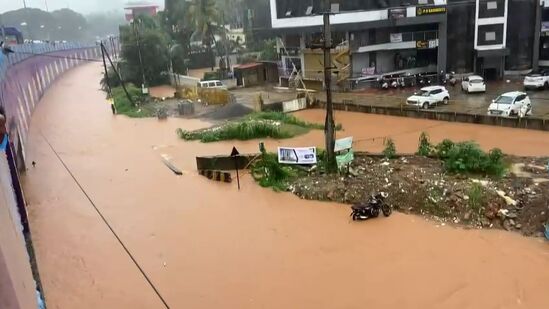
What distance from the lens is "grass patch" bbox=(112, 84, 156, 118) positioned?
32.4m

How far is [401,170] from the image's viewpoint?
50.3ft

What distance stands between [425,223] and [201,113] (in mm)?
20802

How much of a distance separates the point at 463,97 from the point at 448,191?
658 inches

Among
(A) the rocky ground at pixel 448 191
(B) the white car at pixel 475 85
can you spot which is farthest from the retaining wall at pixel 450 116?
(B) the white car at pixel 475 85

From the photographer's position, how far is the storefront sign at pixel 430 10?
3275 cm

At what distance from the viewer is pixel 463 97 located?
2816cm

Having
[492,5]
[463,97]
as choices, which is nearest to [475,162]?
[463,97]

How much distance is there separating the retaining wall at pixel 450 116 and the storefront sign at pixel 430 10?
10.0 metres

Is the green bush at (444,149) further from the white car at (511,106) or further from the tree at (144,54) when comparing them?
the tree at (144,54)

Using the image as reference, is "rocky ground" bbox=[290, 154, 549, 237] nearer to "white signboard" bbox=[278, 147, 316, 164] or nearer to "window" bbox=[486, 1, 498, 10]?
"white signboard" bbox=[278, 147, 316, 164]

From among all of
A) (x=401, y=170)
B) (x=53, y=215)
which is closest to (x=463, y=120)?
(x=401, y=170)

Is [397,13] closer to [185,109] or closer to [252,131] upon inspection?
[185,109]

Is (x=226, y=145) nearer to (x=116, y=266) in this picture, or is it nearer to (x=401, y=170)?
(x=401, y=170)

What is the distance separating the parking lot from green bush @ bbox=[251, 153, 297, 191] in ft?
39.5
